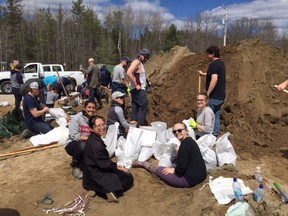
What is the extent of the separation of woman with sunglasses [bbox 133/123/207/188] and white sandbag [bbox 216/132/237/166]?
694mm

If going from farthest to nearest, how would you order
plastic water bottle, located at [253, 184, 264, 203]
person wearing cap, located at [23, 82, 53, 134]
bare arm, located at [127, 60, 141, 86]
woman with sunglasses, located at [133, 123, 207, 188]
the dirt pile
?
the dirt pile → person wearing cap, located at [23, 82, 53, 134] → bare arm, located at [127, 60, 141, 86] → woman with sunglasses, located at [133, 123, 207, 188] → plastic water bottle, located at [253, 184, 264, 203]

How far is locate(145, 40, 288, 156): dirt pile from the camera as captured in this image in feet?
22.6

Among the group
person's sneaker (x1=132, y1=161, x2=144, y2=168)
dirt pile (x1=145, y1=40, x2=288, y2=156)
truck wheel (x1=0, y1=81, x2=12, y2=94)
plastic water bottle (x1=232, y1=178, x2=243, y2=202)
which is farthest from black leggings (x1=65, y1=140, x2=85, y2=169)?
truck wheel (x1=0, y1=81, x2=12, y2=94)

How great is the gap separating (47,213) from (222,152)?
2738 millimetres

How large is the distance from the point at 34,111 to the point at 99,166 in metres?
3.01

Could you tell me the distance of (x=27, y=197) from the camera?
455 centimetres

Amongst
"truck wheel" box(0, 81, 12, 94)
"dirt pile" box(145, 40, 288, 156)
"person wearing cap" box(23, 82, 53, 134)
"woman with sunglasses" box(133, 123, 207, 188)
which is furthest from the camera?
"truck wheel" box(0, 81, 12, 94)

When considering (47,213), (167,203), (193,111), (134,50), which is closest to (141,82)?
(193,111)

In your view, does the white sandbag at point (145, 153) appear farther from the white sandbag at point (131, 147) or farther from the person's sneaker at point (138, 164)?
the person's sneaker at point (138, 164)

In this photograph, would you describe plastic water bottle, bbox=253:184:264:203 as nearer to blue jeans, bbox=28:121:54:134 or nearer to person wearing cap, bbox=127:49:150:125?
person wearing cap, bbox=127:49:150:125

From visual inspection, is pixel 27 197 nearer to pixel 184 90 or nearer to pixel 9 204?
pixel 9 204

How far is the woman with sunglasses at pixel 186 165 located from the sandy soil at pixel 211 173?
0.43ft

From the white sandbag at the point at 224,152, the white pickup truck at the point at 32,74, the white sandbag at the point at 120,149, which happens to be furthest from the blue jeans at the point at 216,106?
the white pickup truck at the point at 32,74

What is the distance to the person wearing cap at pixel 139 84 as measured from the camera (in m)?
5.99
